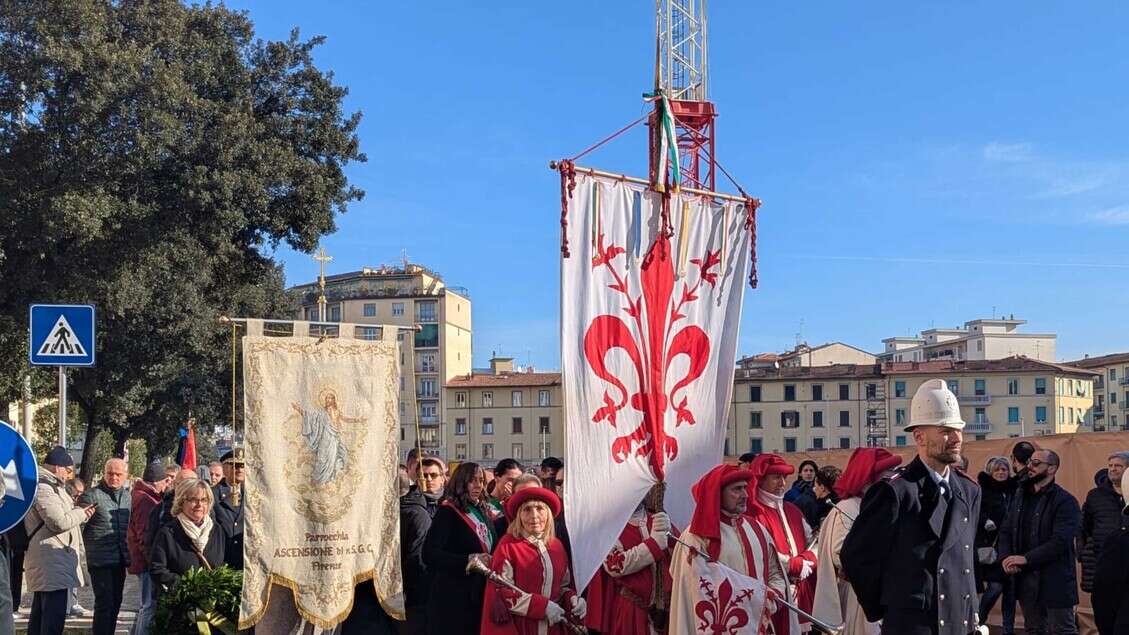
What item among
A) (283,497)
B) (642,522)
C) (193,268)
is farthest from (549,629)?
(193,268)

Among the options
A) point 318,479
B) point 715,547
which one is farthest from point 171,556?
point 715,547

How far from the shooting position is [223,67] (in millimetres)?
27312

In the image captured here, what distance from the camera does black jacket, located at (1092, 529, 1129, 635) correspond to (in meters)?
5.57

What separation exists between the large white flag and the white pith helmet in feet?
8.87

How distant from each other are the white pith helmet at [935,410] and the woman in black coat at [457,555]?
3.69 m

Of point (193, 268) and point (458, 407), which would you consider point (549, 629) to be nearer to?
point (193, 268)

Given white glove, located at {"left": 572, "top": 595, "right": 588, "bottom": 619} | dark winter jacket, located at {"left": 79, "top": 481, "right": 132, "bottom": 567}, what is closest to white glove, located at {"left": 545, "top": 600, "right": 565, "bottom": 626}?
white glove, located at {"left": 572, "top": 595, "right": 588, "bottom": 619}

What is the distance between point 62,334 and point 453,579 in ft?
12.3

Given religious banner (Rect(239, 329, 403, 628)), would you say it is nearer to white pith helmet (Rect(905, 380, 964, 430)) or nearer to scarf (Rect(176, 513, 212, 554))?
scarf (Rect(176, 513, 212, 554))

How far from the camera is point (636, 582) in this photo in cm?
848

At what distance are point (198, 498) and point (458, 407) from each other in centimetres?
10301

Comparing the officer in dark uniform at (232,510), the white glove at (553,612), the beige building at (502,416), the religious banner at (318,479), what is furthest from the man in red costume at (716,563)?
the beige building at (502,416)

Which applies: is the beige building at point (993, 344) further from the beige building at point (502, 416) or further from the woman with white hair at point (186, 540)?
the woman with white hair at point (186, 540)

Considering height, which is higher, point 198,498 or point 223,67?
point 223,67
